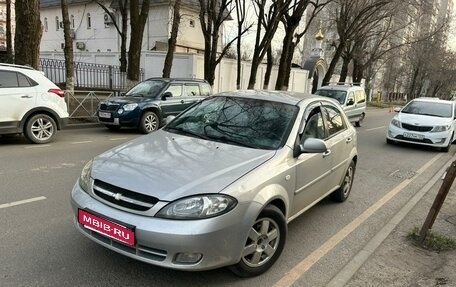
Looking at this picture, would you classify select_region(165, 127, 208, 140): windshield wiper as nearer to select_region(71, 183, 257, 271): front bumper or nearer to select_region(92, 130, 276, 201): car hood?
select_region(92, 130, 276, 201): car hood

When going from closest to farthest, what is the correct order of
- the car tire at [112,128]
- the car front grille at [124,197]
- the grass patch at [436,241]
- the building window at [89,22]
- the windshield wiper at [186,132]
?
the car front grille at [124,197] → the windshield wiper at [186,132] → the grass patch at [436,241] → the car tire at [112,128] → the building window at [89,22]

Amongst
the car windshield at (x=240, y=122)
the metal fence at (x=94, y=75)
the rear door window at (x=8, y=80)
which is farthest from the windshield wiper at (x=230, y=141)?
the metal fence at (x=94, y=75)

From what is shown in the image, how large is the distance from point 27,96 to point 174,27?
8.45 metres

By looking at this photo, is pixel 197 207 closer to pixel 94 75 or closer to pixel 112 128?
pixel 112 128

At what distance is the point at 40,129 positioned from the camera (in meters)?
9.48

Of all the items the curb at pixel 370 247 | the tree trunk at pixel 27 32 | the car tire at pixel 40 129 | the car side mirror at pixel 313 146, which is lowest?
the curb at pixel 370 247

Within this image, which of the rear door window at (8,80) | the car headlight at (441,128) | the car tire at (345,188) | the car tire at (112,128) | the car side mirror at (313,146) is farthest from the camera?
the car tire at (112,128)

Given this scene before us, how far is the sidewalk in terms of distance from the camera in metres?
3.84

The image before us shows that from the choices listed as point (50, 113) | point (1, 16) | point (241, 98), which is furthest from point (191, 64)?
point (1, 16)

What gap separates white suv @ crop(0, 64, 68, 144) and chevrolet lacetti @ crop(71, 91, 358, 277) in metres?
5.73

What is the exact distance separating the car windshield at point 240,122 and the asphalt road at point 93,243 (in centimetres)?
123

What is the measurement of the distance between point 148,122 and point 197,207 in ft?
30.4

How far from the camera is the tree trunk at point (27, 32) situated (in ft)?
36.6

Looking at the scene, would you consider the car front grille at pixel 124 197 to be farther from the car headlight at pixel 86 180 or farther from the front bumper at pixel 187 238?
the car headlight at pixel 86 180
